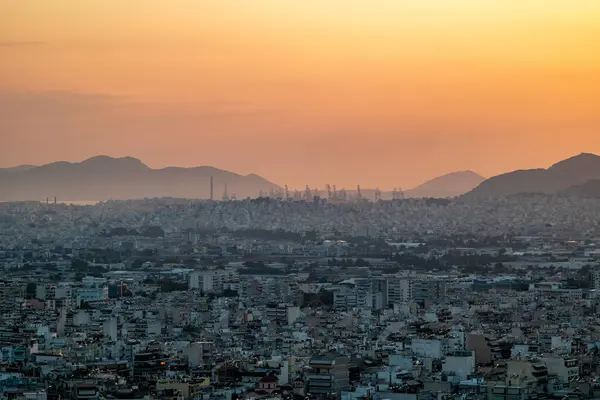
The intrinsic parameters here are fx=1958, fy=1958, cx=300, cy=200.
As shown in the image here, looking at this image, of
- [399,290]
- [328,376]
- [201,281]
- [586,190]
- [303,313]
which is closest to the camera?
[328,376]

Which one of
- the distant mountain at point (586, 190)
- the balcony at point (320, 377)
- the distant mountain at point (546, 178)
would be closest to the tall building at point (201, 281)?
the balcony at point (320, 377)

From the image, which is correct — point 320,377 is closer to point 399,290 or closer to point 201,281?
point 399,290

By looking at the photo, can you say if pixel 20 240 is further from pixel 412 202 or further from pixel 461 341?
pixel 461 341

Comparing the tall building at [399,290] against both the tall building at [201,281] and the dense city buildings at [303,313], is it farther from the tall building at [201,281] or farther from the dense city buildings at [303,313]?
the tall building at [201,281]

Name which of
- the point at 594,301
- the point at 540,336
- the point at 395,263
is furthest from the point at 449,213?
the point at 540,336

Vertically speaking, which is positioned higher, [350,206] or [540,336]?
[350,206]

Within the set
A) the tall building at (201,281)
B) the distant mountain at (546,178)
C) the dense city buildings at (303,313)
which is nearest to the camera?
the dense city buildings at (303,313)

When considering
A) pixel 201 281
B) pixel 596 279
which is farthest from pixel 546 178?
pixel 201 281

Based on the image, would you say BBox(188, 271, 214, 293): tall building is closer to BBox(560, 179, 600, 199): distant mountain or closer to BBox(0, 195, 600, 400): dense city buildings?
BBox(0, 195, 600, 400): dense city buildings
